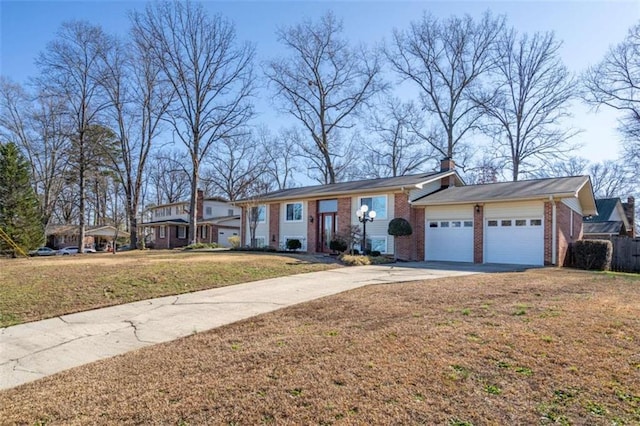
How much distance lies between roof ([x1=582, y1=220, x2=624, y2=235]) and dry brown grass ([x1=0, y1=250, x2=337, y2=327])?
77.4ft

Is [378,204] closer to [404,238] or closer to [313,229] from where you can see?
[404,238]

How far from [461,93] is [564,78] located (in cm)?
706

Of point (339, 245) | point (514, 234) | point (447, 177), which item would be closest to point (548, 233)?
point (514, 234)

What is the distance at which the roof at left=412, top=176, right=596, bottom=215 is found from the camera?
1459 cm

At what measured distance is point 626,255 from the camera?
16.7 meters

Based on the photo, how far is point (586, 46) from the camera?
12.7 meters

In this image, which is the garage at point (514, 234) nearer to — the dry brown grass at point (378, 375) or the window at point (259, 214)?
the dry brown grass at point (378, 375)

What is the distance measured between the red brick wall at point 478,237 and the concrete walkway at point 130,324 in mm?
7844

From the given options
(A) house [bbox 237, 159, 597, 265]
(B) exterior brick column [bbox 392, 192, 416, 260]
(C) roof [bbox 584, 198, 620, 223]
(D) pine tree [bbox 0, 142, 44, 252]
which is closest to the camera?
(A) house [bbox 237, 159, 597, 265]

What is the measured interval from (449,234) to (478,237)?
1308 mm

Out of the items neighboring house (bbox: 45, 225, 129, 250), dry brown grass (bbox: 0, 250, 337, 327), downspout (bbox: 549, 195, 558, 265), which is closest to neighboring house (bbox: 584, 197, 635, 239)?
downspout (bbox: 549, 195, 558, 265)

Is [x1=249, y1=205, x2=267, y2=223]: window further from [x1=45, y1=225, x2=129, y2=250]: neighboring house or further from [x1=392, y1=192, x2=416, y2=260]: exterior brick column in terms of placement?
[x1=45, y1=225, x2=129, y2=250]: neighboring house

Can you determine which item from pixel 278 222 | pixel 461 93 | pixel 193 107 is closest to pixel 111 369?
pixel 278 222

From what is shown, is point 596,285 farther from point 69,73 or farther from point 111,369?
point 69,73
